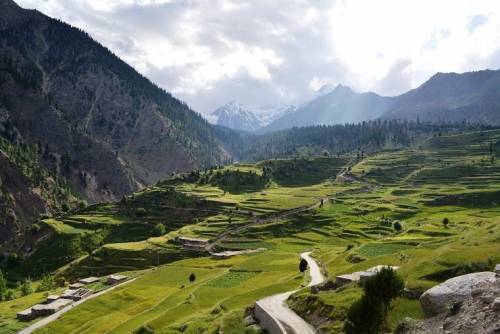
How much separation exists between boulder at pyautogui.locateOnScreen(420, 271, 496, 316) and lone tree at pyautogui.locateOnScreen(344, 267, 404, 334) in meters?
3.75

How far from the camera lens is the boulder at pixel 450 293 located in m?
36.9

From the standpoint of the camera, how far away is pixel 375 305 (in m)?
41.5

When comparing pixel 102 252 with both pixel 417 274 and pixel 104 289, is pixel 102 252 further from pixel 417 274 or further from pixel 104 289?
pixel 417 274

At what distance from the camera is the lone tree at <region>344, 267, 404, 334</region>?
134 feet

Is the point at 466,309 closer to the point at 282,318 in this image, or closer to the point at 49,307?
the point at 282,318

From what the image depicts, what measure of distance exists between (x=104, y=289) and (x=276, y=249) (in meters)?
57.4

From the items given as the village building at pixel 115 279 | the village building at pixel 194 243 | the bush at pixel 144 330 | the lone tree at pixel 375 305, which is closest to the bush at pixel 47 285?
the village building at pixel 115 279

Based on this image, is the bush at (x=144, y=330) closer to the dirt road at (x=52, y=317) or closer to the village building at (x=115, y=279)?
the dirt road at (x=52, y=317)

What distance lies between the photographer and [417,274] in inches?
2016

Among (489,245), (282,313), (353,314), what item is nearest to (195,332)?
(282,313)

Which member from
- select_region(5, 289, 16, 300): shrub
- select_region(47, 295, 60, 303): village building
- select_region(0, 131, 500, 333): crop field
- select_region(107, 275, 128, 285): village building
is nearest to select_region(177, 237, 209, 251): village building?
select_region(0, 131, 500, 333): crop field

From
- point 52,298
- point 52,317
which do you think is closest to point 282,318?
point 52,317

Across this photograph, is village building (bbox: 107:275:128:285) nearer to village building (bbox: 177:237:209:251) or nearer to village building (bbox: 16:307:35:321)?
village building (bbox: 16:307:35:321)

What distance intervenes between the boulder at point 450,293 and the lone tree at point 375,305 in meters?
3.75
